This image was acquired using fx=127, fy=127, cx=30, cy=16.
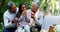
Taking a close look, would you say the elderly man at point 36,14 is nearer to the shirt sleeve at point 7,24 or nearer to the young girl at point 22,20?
the young girl at point 22,20

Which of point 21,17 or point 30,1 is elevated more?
point 30,1

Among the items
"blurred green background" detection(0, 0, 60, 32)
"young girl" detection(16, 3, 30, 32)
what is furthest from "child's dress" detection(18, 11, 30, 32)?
"blurred green background" detection(0, 0, 60, 32)

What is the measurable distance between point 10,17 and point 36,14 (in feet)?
0.80

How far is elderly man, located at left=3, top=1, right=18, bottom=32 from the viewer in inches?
45.9

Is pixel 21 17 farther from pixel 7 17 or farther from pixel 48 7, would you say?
pixel 48 7

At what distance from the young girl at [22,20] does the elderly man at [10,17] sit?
0.05m

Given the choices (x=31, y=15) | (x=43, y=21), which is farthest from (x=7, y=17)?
(x=43, y=21)

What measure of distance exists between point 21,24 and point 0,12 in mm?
222

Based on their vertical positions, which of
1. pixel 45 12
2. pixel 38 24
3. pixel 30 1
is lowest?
pixel 38 24

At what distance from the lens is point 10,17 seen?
3.86 feet

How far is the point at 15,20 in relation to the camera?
3.84ft

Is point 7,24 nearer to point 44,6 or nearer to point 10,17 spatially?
point 10,17

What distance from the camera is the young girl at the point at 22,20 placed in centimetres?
117

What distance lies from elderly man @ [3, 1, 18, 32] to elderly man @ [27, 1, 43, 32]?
0.15m
